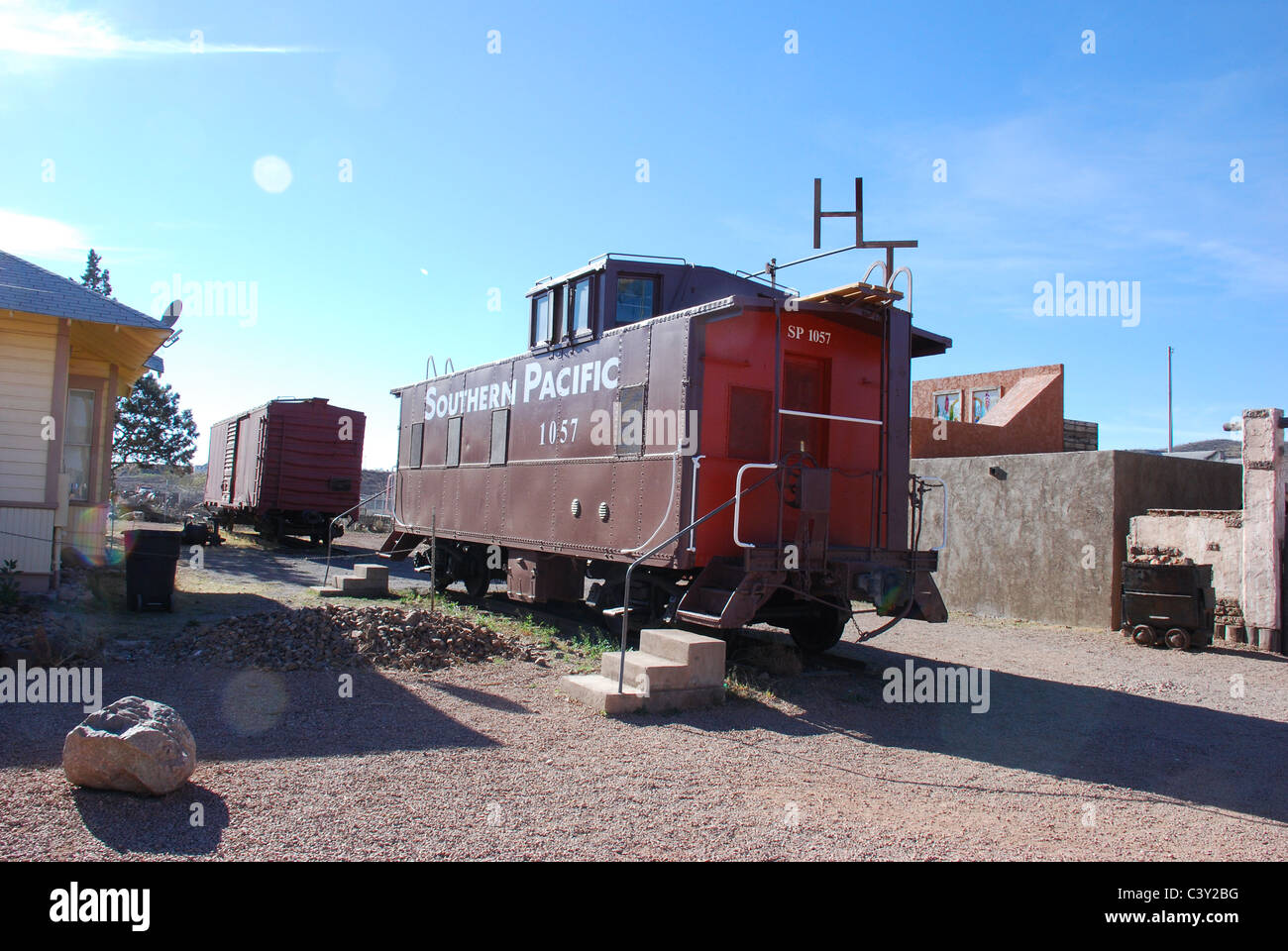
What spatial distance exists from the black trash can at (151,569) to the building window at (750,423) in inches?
259

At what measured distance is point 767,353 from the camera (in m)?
8.20

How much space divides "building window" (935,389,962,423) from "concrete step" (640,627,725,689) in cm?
1569

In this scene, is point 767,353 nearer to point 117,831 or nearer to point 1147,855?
point 1147,855

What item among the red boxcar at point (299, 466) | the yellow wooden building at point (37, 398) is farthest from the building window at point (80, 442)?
the red boxcar at point (299, 466)

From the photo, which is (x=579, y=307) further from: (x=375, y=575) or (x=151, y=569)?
(x=151, y=569)

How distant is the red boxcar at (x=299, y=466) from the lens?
67.0ft

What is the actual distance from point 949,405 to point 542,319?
1346 centimetres

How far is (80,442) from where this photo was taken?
13.0 metres

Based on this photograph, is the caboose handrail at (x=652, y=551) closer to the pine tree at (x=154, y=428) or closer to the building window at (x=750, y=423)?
the building window at (x=750, y=423)

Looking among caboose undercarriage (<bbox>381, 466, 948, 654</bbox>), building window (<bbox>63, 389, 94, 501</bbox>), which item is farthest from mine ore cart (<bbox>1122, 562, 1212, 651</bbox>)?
building window (<bbox>63, 389, 94, 501</bbox>)

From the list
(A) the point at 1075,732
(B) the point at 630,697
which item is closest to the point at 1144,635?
(A) the point at 1075,732

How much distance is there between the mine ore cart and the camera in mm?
10859

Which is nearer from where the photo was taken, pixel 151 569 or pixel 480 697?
pixel 480 697

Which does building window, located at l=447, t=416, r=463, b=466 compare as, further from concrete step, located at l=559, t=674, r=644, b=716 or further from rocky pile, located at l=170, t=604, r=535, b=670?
concrete step, located at l=559, t=674, r=644, b=716
